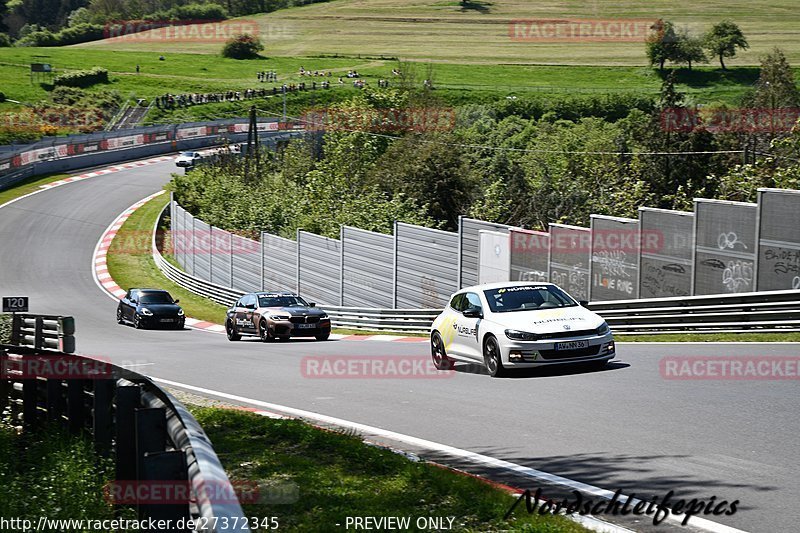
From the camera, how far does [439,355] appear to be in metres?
18.5

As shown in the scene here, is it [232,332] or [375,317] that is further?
[375,317]

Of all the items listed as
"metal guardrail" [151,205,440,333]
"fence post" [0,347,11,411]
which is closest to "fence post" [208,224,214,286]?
"metal guardrail" [151,205,440,333]

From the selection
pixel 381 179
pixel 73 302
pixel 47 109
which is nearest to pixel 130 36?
pixel 47 109

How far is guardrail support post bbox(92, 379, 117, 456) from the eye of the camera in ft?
28.9

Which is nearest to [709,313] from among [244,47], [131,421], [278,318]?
[278,318]

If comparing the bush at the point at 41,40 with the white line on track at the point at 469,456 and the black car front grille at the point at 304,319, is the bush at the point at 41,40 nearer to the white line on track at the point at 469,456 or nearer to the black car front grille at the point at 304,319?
the black car front grille at the point at 304,319

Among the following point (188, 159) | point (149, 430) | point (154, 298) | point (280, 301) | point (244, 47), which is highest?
point (244, 47)

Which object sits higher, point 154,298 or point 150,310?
point 154,298

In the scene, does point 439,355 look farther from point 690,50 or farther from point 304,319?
point 690,50

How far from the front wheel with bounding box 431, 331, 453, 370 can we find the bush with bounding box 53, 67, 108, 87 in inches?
4295

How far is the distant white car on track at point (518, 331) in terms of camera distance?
51.5 feet

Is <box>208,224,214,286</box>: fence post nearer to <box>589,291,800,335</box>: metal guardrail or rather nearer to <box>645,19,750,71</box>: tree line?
<box>589,291,800,335</box>: metal guardrail

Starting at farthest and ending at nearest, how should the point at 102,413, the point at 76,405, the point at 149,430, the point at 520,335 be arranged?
the point at 520,335, the point at 76,405, the point at 102,413, the point at 149,430

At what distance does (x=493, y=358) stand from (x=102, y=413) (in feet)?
28.4
